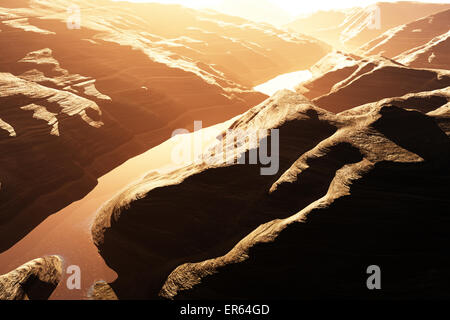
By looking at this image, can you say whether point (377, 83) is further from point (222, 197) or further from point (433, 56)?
point (222, 197)

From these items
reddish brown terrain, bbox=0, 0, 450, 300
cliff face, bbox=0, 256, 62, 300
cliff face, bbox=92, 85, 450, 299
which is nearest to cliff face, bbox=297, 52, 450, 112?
reddish brown terrain, bbox=0, 0, 450, 300

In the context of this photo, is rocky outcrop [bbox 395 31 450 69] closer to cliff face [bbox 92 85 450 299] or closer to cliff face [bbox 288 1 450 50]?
cliff face [bbox 92 85 450 299]

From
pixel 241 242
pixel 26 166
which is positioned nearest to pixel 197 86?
pixel 26 166

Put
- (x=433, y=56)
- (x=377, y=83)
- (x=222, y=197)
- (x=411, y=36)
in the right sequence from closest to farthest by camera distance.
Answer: (x=222, y=197) < (x=377, y=83) < (x=433, y=56) < (x=411, y=36)

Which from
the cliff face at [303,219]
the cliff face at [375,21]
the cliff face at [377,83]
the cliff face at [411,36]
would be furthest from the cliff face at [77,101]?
the cliff face at [375,21]

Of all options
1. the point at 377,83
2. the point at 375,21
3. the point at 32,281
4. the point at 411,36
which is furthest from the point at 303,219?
the point at 375,21

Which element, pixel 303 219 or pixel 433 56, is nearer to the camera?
pixel 303 219
